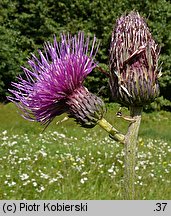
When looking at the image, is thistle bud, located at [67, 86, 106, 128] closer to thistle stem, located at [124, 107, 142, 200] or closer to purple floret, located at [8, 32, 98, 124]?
purple floret, located at [8, 32, 98, 124]

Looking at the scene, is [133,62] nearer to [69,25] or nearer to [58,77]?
[58,77]

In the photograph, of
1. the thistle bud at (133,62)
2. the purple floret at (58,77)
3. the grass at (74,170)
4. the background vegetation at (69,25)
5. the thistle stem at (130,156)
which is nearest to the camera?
the thistle stem at (130,156)

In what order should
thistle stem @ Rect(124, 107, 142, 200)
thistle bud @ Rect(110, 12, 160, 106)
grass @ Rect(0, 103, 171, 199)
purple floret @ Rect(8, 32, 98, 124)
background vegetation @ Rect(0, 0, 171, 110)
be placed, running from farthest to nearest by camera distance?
background vegetation @ Rect(0, 0, 171, 110)
grass @ Rect(0, 103, 171, 199)
purple floret @ Rect(8, 32, 98, 124)
thistle bud @ Rect(110, 12, 160, 106)
thistle stem @ Rect(124, 107, 142, 200)

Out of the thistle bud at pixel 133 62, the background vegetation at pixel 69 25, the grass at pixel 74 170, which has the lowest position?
the background vegetation at pixel 69 25

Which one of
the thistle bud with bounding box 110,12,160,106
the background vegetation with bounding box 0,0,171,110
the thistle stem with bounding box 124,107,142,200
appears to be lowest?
the background vegetation with bounding box 0,0,171,110

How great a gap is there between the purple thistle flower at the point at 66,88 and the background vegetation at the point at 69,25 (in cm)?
1763

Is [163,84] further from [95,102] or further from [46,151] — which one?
[95,102]

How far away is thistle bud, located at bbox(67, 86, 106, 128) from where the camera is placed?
7.17 ft

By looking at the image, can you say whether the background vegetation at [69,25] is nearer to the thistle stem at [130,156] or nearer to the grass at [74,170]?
the grass at [74,170]

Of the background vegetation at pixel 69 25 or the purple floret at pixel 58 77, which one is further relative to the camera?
the background vegetation at pixel 69 25

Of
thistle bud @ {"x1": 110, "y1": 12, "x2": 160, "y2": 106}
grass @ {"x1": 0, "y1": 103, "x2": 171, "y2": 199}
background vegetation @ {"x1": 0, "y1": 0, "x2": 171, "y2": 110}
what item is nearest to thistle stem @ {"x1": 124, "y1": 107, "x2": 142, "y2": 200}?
thistle bud @ {"x1": 110, "y1": 12, "x2": 160, "y2": 106}

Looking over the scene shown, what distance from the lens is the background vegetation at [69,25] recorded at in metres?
20.6

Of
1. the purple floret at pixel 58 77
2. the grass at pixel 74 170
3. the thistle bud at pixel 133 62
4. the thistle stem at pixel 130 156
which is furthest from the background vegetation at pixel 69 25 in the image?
the thistle stem at pixel 130 156

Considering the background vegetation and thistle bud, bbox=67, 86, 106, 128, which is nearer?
thistle bud, bbox=67, 86, 106, 128
